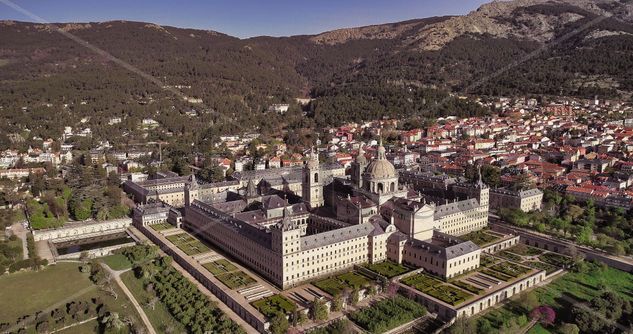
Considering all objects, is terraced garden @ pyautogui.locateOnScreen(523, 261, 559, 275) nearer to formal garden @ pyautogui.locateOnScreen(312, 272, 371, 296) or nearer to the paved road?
formal garden @ pyautogui.locateOnScreen(312, 272, 371, 296)

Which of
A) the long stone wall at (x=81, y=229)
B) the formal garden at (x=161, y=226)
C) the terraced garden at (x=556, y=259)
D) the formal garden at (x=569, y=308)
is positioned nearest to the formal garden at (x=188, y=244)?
the formal garden at (x=161, y=226)

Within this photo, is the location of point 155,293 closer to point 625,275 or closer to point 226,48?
point 625,275

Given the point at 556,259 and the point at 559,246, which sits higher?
the point at 559,246

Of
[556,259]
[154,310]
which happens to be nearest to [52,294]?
[154,310]

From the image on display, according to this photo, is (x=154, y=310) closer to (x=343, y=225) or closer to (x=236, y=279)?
(x=236, y=279)

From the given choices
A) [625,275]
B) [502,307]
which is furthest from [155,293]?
[625,275]

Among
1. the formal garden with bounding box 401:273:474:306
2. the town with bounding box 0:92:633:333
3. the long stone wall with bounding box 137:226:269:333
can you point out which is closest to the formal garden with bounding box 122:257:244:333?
the town with bounding box 0:92:633:333
